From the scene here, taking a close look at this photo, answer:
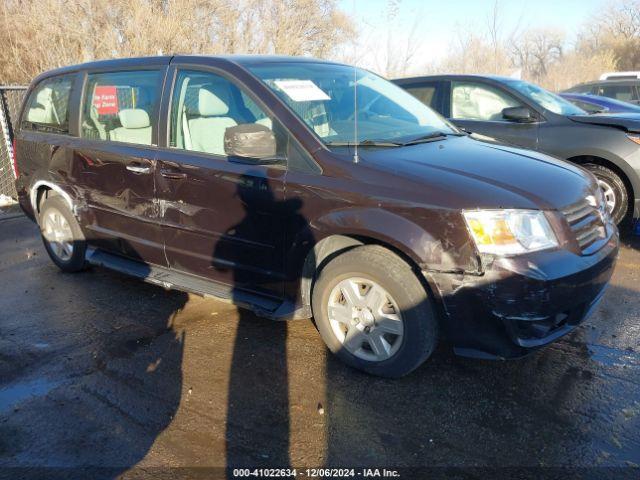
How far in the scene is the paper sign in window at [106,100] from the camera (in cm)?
415

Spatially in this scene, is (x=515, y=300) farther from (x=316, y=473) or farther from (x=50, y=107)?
(x=50, y=107)

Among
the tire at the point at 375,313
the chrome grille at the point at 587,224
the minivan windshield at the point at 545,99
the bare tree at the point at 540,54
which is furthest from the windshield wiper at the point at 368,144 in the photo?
the bare tree at the point at 540,54

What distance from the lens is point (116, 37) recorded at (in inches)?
486

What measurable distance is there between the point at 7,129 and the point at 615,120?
8.24 meters

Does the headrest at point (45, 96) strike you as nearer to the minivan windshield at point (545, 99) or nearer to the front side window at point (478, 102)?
the front side window at point (478, 102)

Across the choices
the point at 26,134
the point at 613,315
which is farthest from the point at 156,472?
the point at 26,134

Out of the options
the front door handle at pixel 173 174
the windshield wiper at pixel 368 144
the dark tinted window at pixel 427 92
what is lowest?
the front door handle at pixel 173 174

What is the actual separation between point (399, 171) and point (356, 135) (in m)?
0.58

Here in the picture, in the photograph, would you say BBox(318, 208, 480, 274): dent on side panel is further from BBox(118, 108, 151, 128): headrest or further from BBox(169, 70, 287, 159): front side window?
BBox(118, 108, 151, 128): headrest

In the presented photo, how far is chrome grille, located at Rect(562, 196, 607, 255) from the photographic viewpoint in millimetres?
2764

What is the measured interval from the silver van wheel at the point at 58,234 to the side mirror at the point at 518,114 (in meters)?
4.59

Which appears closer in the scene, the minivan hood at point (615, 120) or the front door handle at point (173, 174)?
the front door handle at point (173, 174)

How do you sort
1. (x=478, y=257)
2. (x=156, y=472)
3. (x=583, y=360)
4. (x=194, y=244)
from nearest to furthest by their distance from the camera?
(x=156, y=472), (x=478, y=257), (x=583, y=360), (x=194, y=244)

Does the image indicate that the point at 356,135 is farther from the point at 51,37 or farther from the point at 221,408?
the point at 51,37
